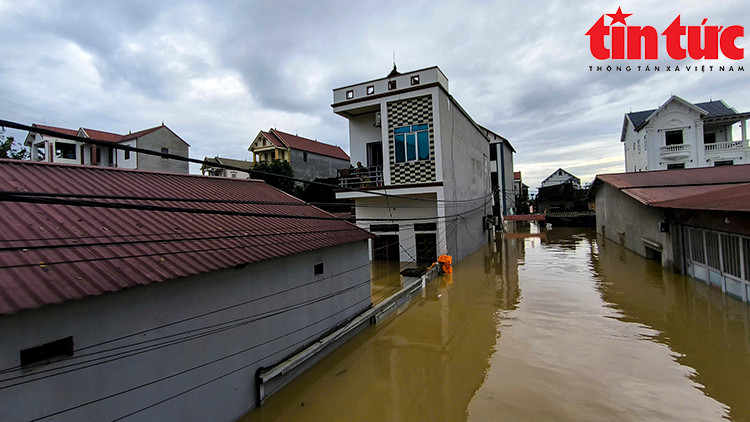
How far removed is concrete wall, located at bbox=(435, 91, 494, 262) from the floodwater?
462cm

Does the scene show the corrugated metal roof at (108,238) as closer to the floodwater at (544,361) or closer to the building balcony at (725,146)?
the floodwater at (544,361)

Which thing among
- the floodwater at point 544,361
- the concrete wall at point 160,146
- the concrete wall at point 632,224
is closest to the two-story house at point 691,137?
the concrete wall at point 632,224

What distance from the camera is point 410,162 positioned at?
13.3 meters

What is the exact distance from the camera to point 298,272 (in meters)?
5.64

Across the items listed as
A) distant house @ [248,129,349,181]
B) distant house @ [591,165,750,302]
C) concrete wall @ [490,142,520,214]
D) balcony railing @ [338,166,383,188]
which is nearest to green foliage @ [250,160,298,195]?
distant house @ [248,129,349,181]

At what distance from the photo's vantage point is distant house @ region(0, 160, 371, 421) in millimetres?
2688

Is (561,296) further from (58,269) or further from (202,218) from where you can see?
(58,269)

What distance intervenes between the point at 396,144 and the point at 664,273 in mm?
10118

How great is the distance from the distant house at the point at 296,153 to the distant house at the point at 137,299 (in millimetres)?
25189

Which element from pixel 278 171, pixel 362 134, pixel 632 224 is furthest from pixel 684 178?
pixel 278 171

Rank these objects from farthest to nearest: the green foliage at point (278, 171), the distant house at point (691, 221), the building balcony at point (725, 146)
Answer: the green foliage at point (278, 171)
the building balcony at point (725, 146)
the distant house at point (691, 221)

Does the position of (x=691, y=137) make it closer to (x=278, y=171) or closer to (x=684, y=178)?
(x=684, y=178)

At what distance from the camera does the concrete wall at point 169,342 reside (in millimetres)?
2693

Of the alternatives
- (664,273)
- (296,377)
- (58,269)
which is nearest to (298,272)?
(296,377)
